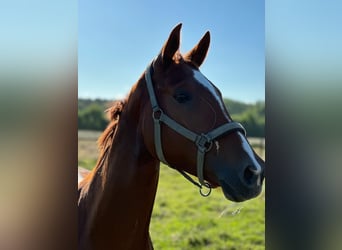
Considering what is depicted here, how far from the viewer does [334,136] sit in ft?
2.23

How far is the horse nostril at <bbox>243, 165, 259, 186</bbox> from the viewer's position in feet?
3.54

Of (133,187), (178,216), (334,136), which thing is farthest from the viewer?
(178,216)

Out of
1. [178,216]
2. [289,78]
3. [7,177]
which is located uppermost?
[289,78]

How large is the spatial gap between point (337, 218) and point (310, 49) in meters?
0.39

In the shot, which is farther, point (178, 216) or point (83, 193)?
point (178, 216)

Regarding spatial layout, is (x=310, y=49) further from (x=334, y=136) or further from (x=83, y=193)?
(x=83, y=193)

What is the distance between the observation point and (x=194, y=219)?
10.3ft

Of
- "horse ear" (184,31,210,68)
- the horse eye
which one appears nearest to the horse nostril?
the horse eye

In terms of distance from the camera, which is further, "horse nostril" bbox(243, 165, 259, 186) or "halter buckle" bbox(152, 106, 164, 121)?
"halter buckle" bbox(152, 106, 164, 121)

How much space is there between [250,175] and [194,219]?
2192mm

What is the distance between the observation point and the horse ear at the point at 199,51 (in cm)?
140

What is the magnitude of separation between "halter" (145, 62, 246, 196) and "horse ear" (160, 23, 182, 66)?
8cm

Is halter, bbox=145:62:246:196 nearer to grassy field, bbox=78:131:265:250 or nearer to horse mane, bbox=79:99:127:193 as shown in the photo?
horse mane, bbox=79:99:127:193

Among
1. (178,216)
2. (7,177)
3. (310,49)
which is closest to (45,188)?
(7,177)
